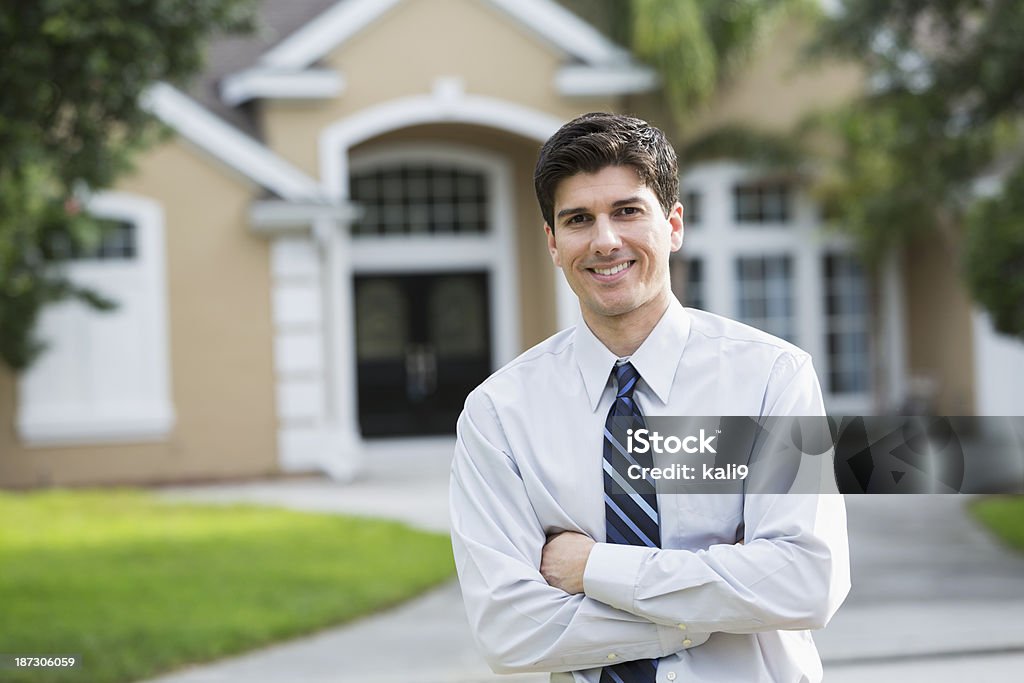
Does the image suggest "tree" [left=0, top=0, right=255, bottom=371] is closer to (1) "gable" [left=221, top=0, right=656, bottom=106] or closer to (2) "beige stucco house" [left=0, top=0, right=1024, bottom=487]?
(2) "beige stucco house" [left=0, top=0, right=1024, bottom=487]

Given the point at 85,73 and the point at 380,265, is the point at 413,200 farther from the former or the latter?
the point at 85,73

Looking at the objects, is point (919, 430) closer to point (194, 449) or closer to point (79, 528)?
point (79, 528)

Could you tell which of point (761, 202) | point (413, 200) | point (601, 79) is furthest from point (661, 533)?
point (761, 202)

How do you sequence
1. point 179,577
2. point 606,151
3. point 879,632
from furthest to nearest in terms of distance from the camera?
point 179,577
point 879,632
point 606,151

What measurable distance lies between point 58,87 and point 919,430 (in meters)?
6.30

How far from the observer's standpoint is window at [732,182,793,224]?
17938mm

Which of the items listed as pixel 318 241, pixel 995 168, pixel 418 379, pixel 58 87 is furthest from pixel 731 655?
pixel 418 379

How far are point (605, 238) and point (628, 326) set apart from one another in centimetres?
22

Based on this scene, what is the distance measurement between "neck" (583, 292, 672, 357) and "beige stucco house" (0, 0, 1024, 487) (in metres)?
11.2

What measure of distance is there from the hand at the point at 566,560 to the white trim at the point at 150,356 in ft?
42.2

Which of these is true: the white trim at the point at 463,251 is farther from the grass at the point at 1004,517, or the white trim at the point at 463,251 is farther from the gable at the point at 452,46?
the grass at the point at 1004,517

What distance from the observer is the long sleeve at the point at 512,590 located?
2.58m

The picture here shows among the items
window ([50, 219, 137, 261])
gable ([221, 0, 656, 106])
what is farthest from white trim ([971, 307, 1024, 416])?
window ([50, 219, 137, 261])

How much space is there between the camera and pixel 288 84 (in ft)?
51.0
